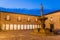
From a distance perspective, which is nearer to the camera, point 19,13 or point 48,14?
point 19,13

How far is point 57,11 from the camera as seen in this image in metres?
27.5

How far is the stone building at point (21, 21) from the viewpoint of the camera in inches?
912

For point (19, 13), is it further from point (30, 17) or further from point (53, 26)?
point (53, 26)

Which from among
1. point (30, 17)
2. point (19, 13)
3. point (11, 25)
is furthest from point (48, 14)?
point (11, 25)

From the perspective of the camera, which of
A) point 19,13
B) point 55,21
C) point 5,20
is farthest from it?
point 55,21

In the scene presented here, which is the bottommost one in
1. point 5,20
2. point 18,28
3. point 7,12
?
point 18,28

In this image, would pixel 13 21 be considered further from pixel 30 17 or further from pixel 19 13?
pixel 30 17

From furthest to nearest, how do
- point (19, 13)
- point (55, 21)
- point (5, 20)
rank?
point (55, 21), point (19, 13), point (5, 20)

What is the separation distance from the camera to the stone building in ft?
76.0

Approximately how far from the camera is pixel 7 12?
2358 centimetres

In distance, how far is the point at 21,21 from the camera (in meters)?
25.3

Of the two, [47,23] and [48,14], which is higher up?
[48,14]

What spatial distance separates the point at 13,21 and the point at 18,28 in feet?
5.50

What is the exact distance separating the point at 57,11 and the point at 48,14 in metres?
2.09
